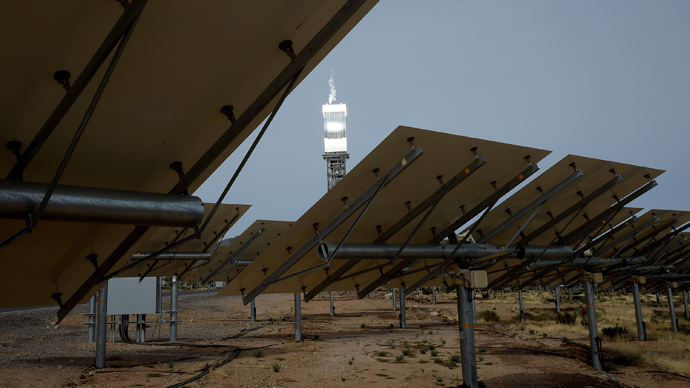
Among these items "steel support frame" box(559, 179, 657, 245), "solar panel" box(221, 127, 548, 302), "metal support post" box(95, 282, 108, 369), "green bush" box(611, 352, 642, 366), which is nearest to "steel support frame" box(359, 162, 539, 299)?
"solar panel" box(221, 127, 548, 302)

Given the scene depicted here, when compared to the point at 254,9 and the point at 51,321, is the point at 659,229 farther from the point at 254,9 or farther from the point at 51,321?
the point at 51,321

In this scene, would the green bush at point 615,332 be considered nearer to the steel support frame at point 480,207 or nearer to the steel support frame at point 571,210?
the steel support frame at point 571,210

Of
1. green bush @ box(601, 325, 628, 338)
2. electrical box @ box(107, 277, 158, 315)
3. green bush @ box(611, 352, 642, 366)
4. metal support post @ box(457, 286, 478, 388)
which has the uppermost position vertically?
electrical box @ box(107, 277, 158, 315)

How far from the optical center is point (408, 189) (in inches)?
380

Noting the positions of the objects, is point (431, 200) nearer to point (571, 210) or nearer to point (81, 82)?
point (571, 210)

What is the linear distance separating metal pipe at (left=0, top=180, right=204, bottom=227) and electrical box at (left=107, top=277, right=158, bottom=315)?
16.7 metres

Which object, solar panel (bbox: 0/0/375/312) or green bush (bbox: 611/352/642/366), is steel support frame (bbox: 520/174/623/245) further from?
solar panel (bbox: 0/0/375/312)

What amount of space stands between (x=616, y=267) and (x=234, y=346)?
14983 millimetres

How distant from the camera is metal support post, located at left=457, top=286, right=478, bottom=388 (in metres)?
10.2

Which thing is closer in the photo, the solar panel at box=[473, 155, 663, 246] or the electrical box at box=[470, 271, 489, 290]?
the electrical box at box=[470, 271, 489, 290]

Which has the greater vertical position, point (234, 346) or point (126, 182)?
point (126, 182)

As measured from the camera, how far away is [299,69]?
4.67 metres

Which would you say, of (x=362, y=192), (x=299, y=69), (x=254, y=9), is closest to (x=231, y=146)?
(x=299, y=69)

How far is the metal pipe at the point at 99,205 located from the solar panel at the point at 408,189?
13.9 feet
